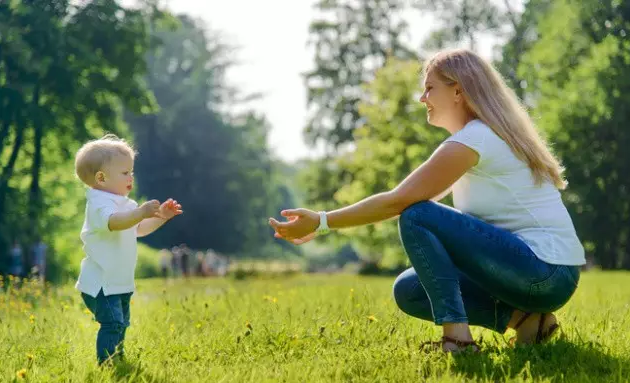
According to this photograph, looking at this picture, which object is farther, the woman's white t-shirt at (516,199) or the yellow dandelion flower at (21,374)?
the woman's white t-shirt at (516,199)

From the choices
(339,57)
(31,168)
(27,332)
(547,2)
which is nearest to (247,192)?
(339,57)

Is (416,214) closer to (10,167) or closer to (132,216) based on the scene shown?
(132,216)

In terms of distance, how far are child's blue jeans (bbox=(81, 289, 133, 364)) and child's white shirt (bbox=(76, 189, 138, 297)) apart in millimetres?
56

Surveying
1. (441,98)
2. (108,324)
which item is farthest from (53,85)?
(441,98)

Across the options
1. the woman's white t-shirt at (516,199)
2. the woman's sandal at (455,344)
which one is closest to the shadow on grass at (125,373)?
the woman's sandal at (455,344)

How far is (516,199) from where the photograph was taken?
14.9ft

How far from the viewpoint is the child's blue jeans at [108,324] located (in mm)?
4711

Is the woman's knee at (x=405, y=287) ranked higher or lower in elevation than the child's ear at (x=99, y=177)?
lower

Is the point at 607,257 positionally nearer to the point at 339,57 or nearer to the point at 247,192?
the point at 339,57

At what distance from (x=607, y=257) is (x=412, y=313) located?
99.4 feet

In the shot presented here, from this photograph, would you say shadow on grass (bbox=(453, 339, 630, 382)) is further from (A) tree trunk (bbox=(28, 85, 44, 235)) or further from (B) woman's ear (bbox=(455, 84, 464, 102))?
(A) tree trunk (bbox=(28, 85, 44, 235))

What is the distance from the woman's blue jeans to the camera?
4398mm

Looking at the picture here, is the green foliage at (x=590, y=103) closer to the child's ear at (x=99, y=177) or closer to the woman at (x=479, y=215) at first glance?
the woman at (x=479, y=215)

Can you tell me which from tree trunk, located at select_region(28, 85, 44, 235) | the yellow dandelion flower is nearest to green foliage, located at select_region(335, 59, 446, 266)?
tree trunk, located at select_region(28, 85, 44, 235)
